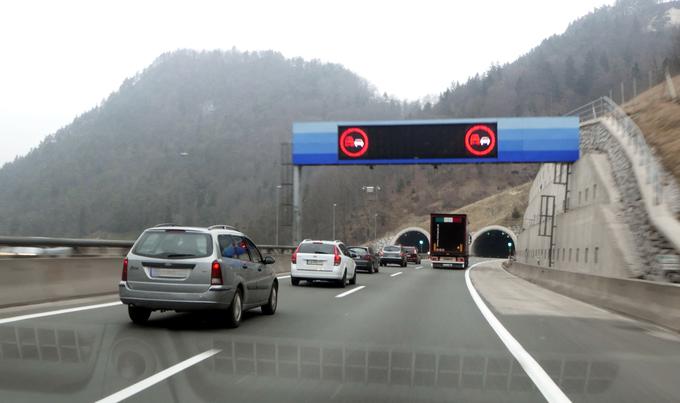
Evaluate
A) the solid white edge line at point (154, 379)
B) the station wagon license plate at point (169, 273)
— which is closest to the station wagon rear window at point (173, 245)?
the station wagon license plate at point (169, 273)

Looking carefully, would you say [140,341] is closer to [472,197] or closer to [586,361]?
[586,361]

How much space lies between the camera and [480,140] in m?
37.6

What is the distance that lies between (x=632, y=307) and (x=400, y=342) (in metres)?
6.89

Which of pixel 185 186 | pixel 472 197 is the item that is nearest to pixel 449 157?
pixel 185 186

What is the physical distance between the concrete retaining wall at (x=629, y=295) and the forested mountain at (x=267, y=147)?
62.5m

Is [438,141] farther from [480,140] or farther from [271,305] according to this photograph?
[271,305]

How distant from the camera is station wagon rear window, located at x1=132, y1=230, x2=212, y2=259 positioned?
32.3 feet

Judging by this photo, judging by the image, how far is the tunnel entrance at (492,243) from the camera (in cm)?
9781

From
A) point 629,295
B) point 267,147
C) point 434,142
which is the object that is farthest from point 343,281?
point 267,147

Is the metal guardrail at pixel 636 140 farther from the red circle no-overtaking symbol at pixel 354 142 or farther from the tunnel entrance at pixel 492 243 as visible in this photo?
the tunnel entrance at pixel 492 243

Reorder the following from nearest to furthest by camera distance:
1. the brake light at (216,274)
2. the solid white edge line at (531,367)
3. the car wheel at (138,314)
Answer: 1. the solid white edge line at (531,367)
2. the brake light at (216,274)
3. the car wheel at (138,314)

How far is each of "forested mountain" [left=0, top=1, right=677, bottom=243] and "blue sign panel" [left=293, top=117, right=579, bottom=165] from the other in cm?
4079

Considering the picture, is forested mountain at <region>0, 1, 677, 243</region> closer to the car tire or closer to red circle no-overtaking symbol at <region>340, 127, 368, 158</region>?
red circle no-overtaking symbol at <region>340, 127, 368, 158</region>

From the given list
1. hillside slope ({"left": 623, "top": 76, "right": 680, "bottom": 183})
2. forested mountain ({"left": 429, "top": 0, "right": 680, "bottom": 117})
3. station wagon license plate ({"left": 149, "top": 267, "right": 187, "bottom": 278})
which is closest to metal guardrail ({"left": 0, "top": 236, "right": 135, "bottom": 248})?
station wagon license plate ({"left": 149, "top": 267, "right": 187, "bottom": 278})
